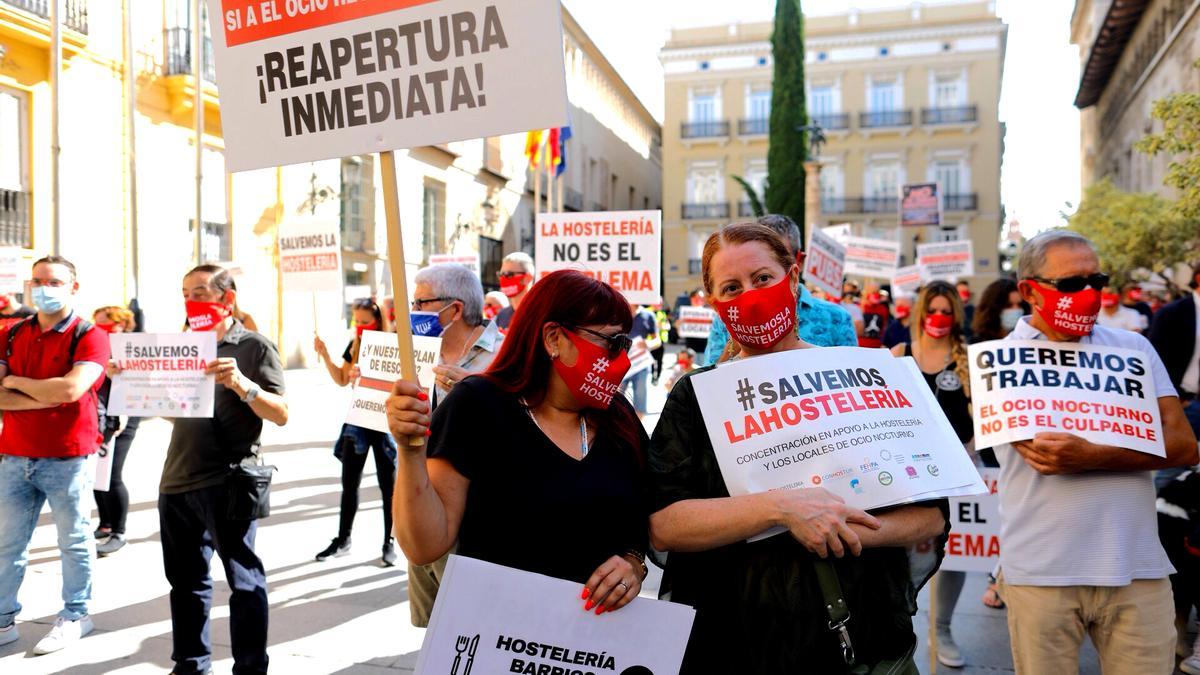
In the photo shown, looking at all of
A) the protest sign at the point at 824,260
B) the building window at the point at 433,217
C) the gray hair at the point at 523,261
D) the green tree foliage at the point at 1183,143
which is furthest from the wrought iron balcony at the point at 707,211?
the gray hair at the point at 523,261

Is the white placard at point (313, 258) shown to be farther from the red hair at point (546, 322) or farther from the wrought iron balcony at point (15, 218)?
the wrought iron balcony at point (15, 218)

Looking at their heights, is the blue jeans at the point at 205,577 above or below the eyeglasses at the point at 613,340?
below

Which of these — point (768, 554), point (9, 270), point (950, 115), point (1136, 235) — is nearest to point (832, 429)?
point (768, 554)

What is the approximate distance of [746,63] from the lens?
158ft

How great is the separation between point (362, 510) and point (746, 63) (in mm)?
43790

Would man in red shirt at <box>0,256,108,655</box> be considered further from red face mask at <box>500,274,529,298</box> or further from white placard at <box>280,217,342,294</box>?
white placard at <box>280,217,342,294</box>

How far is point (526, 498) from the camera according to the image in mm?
2270

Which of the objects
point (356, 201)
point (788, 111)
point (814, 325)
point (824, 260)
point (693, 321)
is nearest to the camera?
point (814, 325)

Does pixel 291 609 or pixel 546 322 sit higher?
pixel 546 322

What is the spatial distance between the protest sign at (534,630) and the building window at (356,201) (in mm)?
24609

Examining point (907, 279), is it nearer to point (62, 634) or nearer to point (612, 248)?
point (612, 248)

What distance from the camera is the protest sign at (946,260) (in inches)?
626

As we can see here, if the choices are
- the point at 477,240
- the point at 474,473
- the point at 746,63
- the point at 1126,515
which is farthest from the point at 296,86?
the point at 746,63

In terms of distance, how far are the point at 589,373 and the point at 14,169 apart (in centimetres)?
1716
